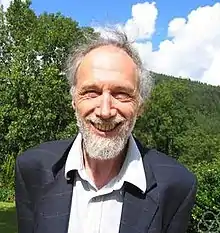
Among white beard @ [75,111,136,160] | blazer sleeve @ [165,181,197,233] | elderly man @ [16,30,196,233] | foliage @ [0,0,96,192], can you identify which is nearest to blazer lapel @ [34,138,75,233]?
elderly man @ [16,30,196,233]

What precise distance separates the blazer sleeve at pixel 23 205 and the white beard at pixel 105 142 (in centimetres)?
31

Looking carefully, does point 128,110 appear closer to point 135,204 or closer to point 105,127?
point 105,127

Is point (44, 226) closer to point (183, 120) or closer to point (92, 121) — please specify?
point (92, 121)

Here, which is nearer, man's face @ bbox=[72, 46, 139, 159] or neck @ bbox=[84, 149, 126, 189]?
man's face @ bbox=[72, 46, 139, 159]

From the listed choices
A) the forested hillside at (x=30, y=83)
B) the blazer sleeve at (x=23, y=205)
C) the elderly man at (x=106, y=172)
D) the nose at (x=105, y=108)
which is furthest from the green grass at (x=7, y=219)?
the nose at (x=105, y=108)

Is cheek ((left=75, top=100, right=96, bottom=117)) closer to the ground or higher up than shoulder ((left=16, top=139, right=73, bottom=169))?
higher up

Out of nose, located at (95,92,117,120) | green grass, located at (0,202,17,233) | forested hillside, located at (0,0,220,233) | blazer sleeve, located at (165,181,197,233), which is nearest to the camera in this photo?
nose, located at (95,92,117,120)

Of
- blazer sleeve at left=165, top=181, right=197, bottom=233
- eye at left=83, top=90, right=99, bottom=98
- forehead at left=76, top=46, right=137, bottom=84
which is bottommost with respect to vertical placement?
blazer sleeve at left=165, top=181, right=197, bottom=233

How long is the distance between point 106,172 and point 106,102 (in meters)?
0.29

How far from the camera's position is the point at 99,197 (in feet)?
6.17

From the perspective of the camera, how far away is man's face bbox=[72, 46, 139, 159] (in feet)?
5.94

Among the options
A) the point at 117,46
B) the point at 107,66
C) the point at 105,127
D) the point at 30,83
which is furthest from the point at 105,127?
the point at 30,83

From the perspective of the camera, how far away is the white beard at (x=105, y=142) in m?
1.84

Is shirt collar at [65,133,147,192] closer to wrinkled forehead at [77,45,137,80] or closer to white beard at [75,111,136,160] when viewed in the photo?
white beard at [75,111,136,160]
